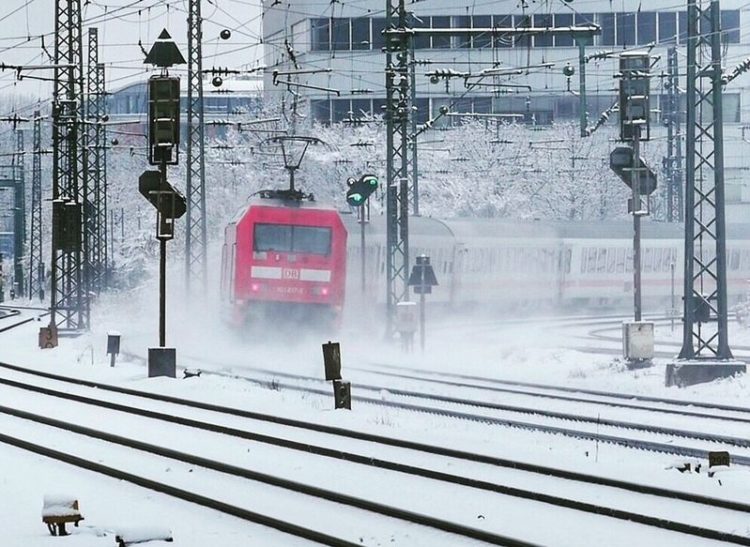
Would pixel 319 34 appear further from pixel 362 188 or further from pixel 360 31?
pixel 362 188

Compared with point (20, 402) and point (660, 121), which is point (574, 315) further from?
point (20, 402)

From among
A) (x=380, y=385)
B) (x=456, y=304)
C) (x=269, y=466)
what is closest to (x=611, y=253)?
(x=456, y=304)

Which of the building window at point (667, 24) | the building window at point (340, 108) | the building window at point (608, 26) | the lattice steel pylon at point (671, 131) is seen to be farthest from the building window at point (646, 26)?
the building window at point (340, 108)

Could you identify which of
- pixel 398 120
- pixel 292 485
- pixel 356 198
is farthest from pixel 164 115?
pixel 292 485

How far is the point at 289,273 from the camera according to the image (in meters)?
31.8

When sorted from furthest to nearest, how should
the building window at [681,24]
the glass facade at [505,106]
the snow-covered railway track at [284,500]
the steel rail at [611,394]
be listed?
1. the glass facade at [505,106]
2. the building window at [681,24]
3. the steel rail at [611,394]
4. the snow-covered railway track at [284,500]

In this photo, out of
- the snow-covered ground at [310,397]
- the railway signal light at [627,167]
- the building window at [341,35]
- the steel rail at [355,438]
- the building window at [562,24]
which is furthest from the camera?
the building window at [341,35]

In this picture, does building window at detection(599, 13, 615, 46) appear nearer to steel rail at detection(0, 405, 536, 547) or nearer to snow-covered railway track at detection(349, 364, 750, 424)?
snow-covered railway track at detection(349, 364, 750, 424)

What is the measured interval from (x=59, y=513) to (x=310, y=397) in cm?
1203

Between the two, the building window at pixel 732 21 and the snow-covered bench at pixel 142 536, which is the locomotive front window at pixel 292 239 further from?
the building window at pixel 732 21

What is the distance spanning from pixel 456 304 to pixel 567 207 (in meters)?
30.8

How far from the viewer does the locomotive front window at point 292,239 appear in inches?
1244

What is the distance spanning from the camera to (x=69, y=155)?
122ft

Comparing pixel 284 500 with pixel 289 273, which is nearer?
pixel 284 500
